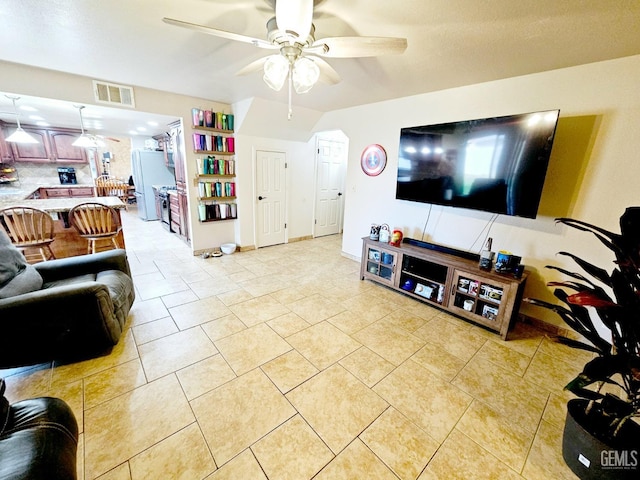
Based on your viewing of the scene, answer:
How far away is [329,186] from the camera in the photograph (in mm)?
5645

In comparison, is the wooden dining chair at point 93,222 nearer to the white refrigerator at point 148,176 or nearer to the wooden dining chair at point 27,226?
the wooden dining chair at point 27,226

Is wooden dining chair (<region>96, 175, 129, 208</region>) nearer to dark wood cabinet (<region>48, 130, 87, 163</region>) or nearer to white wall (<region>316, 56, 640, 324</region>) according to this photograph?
dark wood cabinet (<region>48, 130, 87, 163</region>)

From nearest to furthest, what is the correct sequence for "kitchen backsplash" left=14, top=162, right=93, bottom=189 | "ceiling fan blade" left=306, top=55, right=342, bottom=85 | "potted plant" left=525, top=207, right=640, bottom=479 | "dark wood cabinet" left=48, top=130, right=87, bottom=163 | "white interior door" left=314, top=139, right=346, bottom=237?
"potted plant" left=525, top=207, right=640, bottom=479 → "ceiling fan blade" left=306, top=55, right=342, bottom=85 → "white interior door" left=314, top=139, right=346, bottom=237 → "kitchen backsplash" left=14, top=162, right=93, bottom=189 → "dark wood cabinet" left=48, top=130, right=87, bottom=163

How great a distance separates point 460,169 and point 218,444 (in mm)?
2932

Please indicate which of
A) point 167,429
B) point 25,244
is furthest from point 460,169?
point 25,244

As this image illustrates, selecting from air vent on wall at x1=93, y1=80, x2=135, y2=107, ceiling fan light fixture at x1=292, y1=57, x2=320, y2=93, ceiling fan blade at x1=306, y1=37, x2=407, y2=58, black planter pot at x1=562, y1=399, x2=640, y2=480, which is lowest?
black planter pot at x1=562, y1=399, x2=640, y2=480

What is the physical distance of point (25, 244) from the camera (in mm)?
2656

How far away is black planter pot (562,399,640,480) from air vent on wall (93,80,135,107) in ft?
16.0

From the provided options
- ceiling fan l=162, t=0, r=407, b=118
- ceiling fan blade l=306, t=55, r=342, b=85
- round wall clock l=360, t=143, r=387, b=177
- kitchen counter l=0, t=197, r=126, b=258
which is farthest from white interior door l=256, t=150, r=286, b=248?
ceiling fan l=162, t=0, r=407, b=118

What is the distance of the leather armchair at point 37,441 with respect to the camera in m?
0.83

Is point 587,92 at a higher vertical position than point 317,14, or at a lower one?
lower

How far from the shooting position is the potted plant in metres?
1.09

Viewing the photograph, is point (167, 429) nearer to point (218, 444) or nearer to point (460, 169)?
point (218, 444)

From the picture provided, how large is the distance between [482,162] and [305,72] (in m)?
1.86
